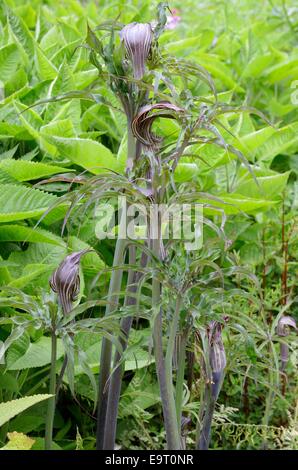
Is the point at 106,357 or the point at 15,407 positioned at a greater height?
the point at 106,357

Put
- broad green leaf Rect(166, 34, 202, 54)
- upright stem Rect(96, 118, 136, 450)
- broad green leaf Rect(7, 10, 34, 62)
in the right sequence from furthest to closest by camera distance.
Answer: broad green leaf Rect(166, 34, 202, 54) < broad green leaf Rect(7, 10, 34, 62) < upright stem Rect(96, 118, 136, 450)

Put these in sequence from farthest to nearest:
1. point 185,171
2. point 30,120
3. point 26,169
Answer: point 30,120, point 185,171, point 26,169

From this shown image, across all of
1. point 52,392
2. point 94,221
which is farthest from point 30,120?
point 52,392

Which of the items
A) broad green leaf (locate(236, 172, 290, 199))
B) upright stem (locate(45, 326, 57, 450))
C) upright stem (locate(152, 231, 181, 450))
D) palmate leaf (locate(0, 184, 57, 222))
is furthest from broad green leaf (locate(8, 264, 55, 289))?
broad green leaf (locate(236, 172, 290, 199))


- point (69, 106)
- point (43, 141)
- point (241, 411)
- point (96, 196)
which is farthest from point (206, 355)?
point (69, 106)

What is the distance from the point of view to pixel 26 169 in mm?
1989

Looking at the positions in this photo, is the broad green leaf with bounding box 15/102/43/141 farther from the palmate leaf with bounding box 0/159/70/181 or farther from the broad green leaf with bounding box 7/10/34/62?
the broad green leaf with bounding box 7/10/34/62

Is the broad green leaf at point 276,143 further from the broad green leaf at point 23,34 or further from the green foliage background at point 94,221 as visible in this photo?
the broad green leaf at point 23,34

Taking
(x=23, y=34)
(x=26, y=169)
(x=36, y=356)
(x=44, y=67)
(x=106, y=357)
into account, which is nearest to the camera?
(x=106, y=357)

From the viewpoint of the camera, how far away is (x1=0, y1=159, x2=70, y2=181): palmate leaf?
6.43ft

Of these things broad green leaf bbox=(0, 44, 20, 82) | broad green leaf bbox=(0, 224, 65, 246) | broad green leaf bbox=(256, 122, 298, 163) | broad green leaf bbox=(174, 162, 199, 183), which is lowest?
broad green leaf bbox=(0, 224, 65, 246)

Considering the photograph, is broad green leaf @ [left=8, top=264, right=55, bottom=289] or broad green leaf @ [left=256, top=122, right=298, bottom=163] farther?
broad green leaf @ [left=256, top=122, right=298, bottom=163]

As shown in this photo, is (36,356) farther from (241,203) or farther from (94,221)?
(241,203)

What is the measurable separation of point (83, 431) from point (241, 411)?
0.45 meters
